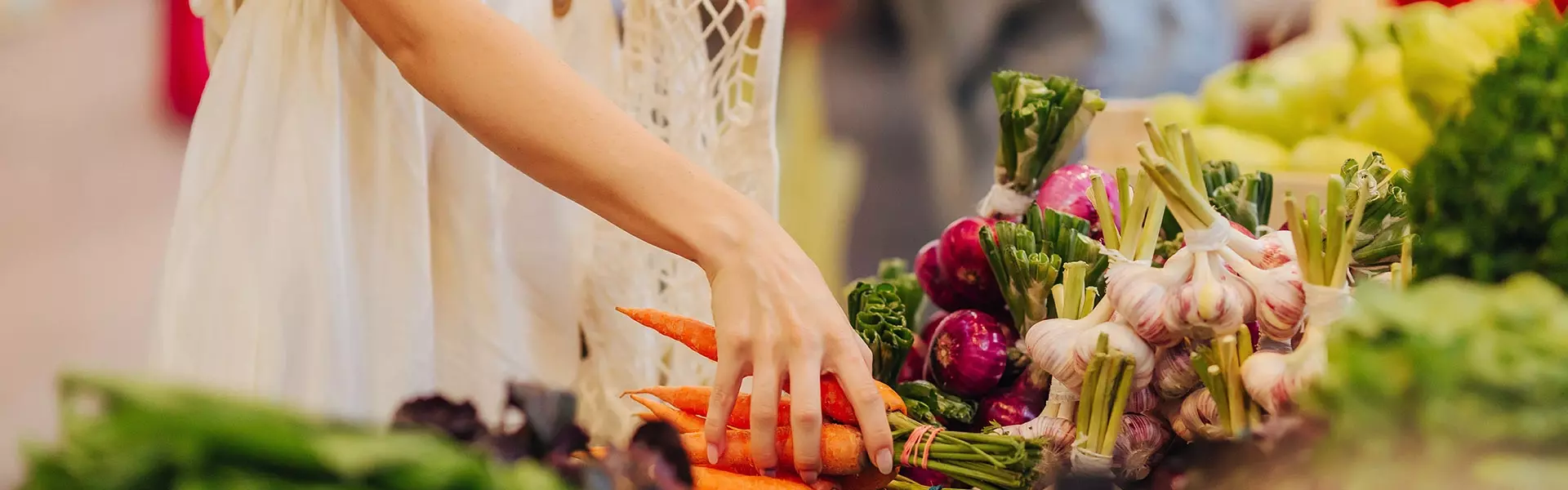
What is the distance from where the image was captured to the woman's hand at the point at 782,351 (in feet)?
2.29

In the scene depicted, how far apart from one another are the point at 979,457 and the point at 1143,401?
12 cm

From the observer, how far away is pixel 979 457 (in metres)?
0.74

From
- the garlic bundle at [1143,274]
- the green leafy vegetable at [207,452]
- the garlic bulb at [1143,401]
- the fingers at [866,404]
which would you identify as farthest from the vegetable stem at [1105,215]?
the green leafy vegetable at [207,452]

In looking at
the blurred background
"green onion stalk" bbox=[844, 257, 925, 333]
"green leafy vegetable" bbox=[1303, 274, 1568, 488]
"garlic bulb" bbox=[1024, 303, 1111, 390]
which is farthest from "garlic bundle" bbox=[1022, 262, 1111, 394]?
the blurred background

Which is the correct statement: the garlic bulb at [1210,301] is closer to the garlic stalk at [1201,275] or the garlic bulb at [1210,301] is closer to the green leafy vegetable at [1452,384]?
the garlic stalk at [1201,275]

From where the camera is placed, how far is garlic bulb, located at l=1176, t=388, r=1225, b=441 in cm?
69

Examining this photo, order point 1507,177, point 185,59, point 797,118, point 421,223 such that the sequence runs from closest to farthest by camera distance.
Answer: point 1507,177
point 421,223
point 185,59
point 797,118

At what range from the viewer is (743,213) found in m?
0.75

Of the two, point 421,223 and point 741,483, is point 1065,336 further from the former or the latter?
point 421,223

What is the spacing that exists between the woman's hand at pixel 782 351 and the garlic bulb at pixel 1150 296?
168 millimetres

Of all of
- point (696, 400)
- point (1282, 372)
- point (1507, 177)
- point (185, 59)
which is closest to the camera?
point (1507, 177)

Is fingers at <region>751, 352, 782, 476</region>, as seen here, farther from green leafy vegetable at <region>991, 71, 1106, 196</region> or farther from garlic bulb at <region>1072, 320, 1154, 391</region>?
green leafy vegetable at <region>991, 71, 1106, 196</region>

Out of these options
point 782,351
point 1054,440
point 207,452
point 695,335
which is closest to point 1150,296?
point 1054,440

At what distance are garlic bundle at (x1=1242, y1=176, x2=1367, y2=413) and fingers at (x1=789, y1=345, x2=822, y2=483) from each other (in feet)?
0.82
